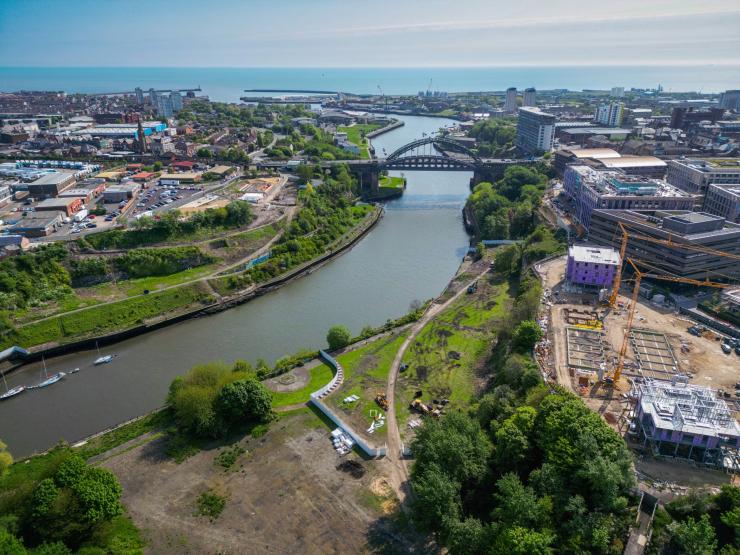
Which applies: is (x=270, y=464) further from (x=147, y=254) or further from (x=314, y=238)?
(x=314, y=238)

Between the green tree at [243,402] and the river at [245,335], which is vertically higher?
the green tree at [243,402]

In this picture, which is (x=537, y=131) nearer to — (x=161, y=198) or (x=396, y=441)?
(x=161, y=198)

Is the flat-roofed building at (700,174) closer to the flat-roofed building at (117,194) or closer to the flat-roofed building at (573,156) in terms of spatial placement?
the flat-roofed building at (573,156)

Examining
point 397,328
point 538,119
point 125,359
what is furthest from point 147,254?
point 538,119

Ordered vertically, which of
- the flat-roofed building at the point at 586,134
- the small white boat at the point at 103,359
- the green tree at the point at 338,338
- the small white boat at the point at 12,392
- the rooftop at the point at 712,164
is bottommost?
the small white boat at the point at 12,392

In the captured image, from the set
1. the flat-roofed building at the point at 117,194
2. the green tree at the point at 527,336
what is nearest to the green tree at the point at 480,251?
the green tree at the point at 527,336

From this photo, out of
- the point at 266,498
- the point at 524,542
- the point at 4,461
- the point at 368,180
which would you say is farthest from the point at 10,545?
the point at 368,180
